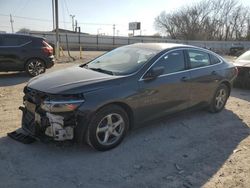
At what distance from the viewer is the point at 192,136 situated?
5.50m

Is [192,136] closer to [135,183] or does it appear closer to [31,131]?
[135,183]

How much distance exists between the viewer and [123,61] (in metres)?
5.49

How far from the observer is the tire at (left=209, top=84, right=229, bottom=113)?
6815 mm

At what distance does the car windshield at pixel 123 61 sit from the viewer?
5141 millimetres

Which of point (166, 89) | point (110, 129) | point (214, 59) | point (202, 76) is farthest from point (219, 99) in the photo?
point (110, 129)

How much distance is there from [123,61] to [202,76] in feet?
5.75

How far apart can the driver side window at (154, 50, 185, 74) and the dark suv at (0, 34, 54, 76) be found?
7467mm

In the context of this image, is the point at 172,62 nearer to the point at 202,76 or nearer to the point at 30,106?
the point at 202,76

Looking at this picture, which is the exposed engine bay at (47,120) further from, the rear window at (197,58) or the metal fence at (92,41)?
the metal fence at (92,41)

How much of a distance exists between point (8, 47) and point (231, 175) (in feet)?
31.2

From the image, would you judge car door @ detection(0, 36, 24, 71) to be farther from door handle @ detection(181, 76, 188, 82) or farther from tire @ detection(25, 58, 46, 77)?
door handle @ detection(181, 76, 188, 82)

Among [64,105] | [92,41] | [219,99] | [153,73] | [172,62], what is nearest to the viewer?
[64,105]

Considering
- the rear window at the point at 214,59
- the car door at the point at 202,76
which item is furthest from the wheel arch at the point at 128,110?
the rear window at the point at 214,59

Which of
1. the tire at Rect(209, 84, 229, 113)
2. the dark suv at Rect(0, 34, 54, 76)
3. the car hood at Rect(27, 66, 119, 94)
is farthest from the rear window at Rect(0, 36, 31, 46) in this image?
the tire at Rect(209, 84, 229, 113)
